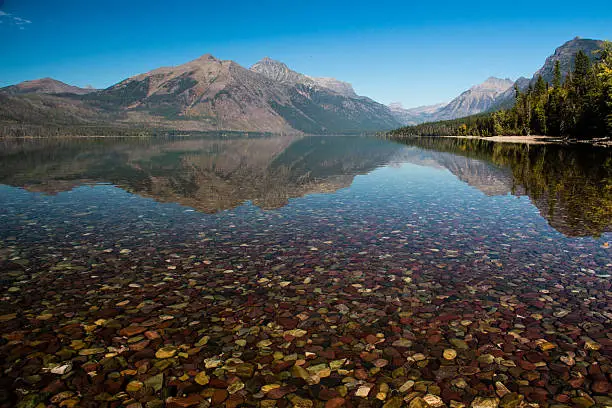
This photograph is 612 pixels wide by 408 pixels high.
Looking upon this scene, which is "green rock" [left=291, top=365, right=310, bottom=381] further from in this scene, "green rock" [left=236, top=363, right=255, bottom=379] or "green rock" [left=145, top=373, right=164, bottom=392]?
"green rock" [left=145, top=373, right=164, bottom=392]

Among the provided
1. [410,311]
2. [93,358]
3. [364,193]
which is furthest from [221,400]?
[364,193]

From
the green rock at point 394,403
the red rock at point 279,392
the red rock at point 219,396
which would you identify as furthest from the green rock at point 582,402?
the red rock at point 219,396

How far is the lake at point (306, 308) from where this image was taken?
351 inches

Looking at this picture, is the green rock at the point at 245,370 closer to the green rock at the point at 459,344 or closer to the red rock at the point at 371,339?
the red rock at the point at 371,339

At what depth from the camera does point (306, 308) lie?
12.8m

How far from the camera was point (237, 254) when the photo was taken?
727 inches

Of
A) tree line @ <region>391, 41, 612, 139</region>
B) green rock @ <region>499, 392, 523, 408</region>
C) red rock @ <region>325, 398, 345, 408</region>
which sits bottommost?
red rock @ <region>325, 398, 345, 408</region>

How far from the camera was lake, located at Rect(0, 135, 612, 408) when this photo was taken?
29.2 feet

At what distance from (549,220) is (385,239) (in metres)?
12.4

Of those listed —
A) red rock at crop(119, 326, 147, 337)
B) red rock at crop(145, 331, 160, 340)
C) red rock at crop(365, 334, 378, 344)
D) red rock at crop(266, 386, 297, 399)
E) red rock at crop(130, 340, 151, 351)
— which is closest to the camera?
red rock at crop(266, 386, 297, 399)

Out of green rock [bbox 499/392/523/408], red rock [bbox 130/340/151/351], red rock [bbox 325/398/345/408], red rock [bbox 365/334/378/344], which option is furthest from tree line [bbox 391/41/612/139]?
red rock [bbox 130/340/151/351]

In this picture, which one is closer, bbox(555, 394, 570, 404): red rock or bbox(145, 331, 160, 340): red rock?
bbox(555, 394, 570, 404): red rock

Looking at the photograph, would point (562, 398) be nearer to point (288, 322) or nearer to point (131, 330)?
point (288, 322)

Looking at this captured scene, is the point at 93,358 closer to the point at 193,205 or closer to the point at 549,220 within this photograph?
the point at 193,205
